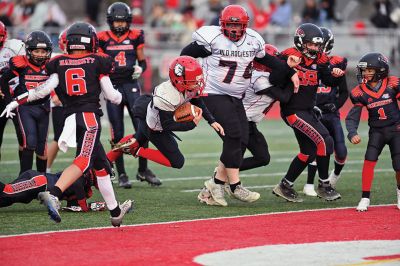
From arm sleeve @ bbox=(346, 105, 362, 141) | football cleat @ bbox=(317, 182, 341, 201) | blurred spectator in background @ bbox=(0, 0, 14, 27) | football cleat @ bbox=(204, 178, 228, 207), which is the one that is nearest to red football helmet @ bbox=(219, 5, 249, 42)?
arm sleeve @ bbox=(346, 105, 362, 141)

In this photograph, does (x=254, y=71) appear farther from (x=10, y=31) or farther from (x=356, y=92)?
(x=10, y=31)

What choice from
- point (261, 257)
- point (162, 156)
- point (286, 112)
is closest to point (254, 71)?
point (286, 112)

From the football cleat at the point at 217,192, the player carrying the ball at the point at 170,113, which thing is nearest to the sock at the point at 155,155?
the player carrying the ball at the point at 170,113

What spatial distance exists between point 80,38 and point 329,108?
11.5 ft

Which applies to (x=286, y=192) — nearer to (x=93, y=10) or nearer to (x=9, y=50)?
(x=9, y=50)

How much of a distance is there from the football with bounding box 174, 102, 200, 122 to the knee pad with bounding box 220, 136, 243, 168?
1.65ft

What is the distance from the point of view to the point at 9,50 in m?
10.9

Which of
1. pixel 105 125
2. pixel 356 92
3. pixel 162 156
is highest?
pixel 356 92

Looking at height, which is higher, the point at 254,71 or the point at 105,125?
the point at 254,71

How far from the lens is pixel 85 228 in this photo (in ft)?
27.1

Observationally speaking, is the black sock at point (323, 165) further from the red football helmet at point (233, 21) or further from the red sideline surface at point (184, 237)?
the red football helmet at point (233, 21)

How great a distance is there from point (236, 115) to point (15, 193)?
7.35 feet

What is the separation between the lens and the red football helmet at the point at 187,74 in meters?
9.20

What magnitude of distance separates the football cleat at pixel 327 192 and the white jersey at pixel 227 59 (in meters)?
1.38
